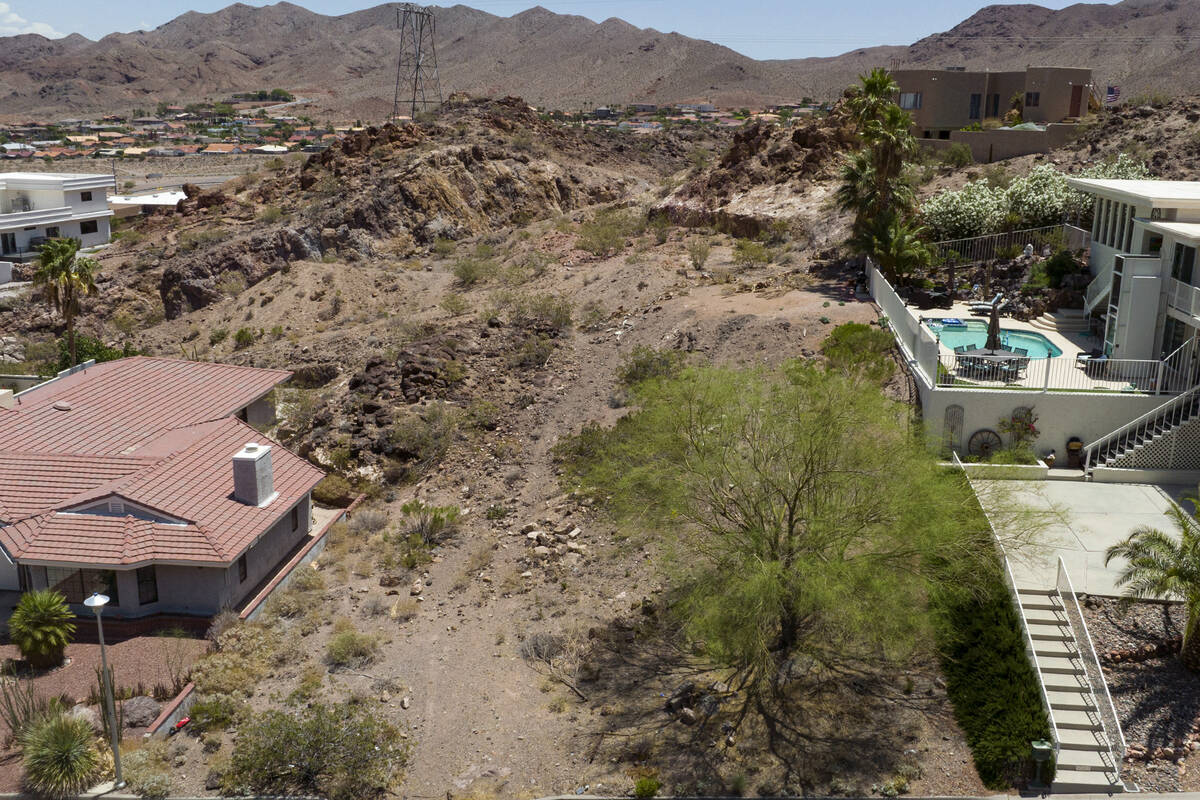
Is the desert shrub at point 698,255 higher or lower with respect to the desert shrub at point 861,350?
higher

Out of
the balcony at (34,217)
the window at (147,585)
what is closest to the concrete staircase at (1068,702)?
the window at (147,585)

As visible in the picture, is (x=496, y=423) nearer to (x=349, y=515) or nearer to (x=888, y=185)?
(x=349, y=515)

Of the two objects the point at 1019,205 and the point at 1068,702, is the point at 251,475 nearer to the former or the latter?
the point at 1068,702

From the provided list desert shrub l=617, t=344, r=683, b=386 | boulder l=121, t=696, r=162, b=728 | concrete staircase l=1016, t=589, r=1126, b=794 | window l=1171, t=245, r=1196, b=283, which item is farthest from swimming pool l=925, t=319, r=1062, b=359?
boulder l=121, t=696, r=162, b=728

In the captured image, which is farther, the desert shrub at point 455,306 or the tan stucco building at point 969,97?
the tan stucco building at point 969,97

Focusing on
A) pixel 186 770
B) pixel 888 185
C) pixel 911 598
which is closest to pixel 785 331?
pixel 888 185

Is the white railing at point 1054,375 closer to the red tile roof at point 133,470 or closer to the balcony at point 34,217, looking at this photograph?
the red tile roof at point 133,470
